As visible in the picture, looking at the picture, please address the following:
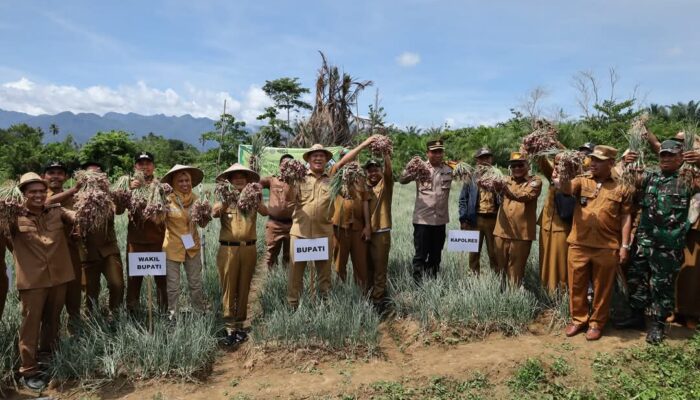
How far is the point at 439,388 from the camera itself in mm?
3893

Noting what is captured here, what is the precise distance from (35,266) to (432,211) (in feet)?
13.6

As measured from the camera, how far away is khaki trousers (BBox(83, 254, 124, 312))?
16.3ft

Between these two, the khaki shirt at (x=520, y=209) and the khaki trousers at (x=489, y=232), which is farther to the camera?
the khaki trousers at (x=489, y=232)

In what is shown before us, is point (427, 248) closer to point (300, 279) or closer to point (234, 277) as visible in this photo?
point (300, 279)

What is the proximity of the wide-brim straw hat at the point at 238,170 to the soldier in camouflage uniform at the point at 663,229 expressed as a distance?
4064 mm

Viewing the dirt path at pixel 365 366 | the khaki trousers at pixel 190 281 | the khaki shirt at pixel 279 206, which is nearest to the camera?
the dirt path at pixel 365 366

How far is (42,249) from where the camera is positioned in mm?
4074

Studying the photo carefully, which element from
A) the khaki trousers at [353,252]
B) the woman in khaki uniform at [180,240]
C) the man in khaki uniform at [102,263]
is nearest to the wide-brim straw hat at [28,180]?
the man in khaki uniform at [102,263]

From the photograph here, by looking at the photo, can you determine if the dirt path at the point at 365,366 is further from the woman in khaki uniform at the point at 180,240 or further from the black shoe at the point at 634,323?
the woman in khaki uniform at the point at 180,240

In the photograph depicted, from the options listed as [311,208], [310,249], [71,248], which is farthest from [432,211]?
[71,248]

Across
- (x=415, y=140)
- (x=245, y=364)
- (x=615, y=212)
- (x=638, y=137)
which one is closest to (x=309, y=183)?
(x=245, y=364)

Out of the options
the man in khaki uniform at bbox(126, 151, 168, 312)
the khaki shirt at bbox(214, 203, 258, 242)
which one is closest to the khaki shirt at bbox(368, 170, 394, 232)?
the khaki shirt at bbox(214, 203, 258, 242)

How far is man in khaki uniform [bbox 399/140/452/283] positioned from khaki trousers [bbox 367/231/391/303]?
418 mm

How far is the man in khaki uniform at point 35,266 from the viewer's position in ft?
13.1
